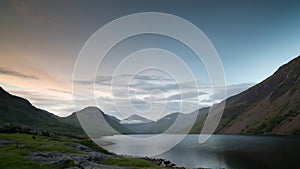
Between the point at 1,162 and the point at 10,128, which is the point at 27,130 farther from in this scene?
the point at 1,162

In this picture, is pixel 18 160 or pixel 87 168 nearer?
pixel 18 160

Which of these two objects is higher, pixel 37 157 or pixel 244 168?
pixel 37 157

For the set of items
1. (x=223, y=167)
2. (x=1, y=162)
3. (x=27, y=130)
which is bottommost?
(x=223, y=167)

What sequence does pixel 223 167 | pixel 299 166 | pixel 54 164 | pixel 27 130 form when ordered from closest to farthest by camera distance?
pixel 54 164, pixel 299 166, pixel 223 167, pixel 27 130

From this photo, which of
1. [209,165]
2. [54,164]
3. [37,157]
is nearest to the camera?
[54,164]

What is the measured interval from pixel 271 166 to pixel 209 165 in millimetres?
20097

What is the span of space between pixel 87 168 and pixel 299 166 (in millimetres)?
60641

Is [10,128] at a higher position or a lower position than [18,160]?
higher

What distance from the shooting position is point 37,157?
143 feet

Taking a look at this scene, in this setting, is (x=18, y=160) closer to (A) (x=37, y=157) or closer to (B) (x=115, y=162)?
(A) (x=37, y=157)

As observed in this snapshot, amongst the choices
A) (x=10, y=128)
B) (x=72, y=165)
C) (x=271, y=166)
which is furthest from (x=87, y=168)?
(x=10, y=128)

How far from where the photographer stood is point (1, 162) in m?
34.5

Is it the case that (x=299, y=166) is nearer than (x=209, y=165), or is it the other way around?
(x=299, y=166)

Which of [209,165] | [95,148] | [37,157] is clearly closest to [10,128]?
[95,148]
